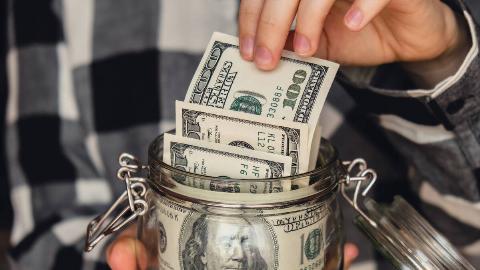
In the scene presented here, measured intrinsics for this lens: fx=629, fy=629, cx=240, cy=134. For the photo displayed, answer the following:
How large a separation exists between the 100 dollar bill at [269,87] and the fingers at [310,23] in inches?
1.0

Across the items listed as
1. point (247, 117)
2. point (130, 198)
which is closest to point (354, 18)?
point (247, 117)

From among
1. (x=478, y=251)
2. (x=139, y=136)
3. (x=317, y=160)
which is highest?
(x=317, y=160)

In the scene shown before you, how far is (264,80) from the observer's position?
51 cm

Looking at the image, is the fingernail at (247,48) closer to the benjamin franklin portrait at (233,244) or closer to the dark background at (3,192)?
the benjamin franklin portrait at (233,244)

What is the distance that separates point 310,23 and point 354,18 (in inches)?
1.4

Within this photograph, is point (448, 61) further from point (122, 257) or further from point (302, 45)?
point (122, 257)

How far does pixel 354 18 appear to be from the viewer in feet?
1.57

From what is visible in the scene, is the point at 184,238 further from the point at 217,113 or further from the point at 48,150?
the point at 48,150

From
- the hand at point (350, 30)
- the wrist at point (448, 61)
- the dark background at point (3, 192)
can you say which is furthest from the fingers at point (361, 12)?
the dark background at point (3, 192)

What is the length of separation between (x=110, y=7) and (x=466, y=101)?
0.55 m

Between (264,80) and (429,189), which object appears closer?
(264,80)

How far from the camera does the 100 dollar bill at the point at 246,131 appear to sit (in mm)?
465

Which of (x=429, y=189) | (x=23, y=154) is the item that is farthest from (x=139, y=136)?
(x=429, y=189)

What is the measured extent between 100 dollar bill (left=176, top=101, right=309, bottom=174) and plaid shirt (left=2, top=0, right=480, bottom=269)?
1.45 ft
